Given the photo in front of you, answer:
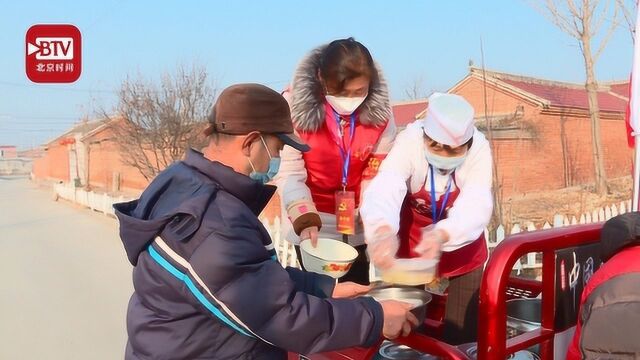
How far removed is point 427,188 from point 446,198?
0.29 ft

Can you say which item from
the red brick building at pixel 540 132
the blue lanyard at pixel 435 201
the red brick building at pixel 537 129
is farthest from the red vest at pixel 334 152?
the red brick building at pixel 540 132

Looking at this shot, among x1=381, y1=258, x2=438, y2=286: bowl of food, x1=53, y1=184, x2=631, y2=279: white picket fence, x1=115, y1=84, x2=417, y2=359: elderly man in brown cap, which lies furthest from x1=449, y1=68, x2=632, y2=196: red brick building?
x1=115, y1=84, x2=417, y2=359: elderly man in brown cap

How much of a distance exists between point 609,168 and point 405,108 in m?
7.43

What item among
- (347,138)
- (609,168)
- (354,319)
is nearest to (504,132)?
(609,168)

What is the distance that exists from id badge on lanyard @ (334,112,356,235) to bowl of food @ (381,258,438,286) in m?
0.78

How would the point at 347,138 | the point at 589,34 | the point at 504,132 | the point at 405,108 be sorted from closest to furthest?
the point at 347,138 → the point at 589,34 → the point at 504,132 → the point at 405,108

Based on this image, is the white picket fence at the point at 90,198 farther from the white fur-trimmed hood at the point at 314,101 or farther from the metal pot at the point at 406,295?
the metal pot at the point at 406,295

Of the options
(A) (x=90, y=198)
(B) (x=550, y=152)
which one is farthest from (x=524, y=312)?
(A) (x=90, y=198)

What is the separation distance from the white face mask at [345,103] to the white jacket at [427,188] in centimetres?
28

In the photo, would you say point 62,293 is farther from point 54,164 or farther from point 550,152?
point 54,164

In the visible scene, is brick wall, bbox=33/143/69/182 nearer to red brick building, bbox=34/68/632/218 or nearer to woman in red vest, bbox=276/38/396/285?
red brick building, bbox=34/68/632/218

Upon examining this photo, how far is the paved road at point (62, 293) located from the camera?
4.92 metres

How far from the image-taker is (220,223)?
1437 millimetres

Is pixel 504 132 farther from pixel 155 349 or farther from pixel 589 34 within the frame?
pixel 155 349
